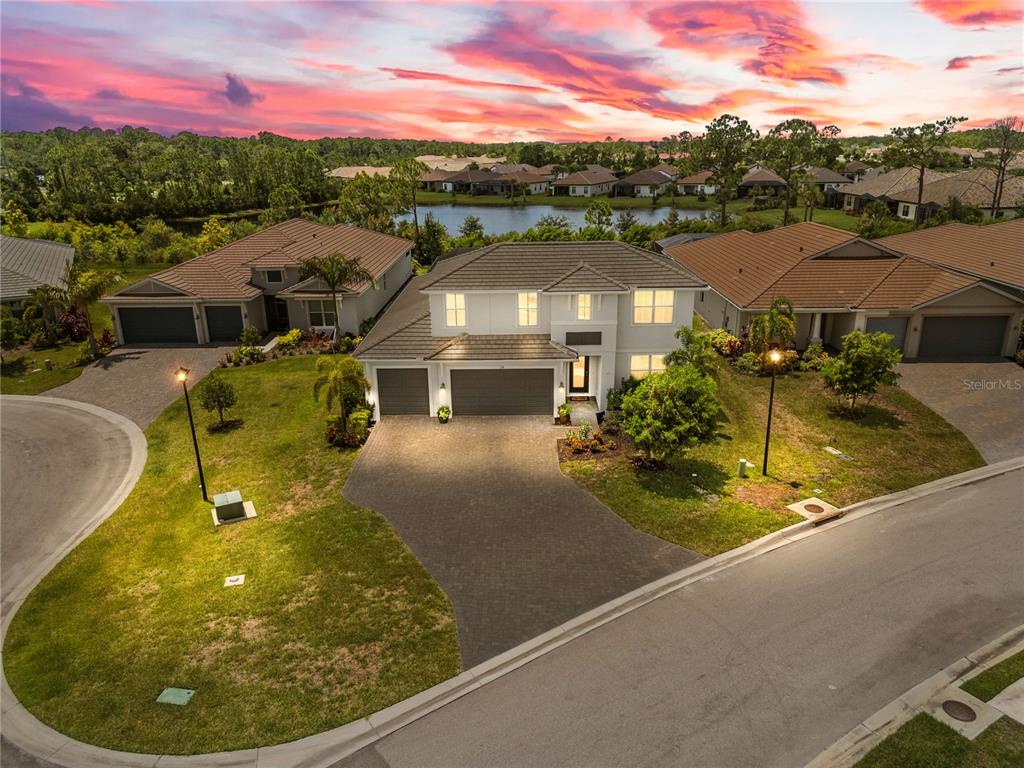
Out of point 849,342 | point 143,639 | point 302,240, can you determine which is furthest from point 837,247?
point 143,639

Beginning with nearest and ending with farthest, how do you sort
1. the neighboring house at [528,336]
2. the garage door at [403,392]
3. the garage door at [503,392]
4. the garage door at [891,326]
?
the neighboring house at [528,336] < the garage door at [503,392] < the garage door at [403,392] < the garage door at [891,326]

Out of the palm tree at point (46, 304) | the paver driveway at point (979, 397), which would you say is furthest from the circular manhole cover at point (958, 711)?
the palm tree at point (46, 304)

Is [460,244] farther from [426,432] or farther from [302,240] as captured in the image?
[426,432]

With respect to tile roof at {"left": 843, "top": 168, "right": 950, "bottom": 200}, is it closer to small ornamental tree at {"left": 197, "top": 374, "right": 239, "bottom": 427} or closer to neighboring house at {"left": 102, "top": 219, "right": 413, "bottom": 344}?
neighboring house at {"left": 102, "top": 219, "right": 413, "bottom": 344}

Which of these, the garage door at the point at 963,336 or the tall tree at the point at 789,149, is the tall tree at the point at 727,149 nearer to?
the tall tree at the point at 789,149

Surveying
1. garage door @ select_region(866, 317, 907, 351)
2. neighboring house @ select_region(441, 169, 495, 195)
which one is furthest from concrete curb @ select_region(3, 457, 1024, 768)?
neighboring house @ select_region(441, 169, 495, 195)

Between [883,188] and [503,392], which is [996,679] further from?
[883,188]
